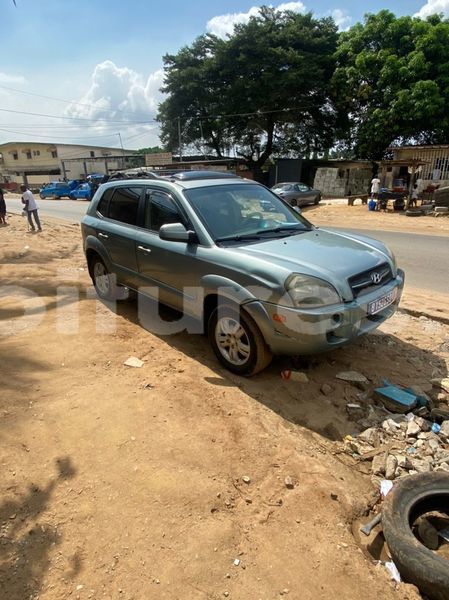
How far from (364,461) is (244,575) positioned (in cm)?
127

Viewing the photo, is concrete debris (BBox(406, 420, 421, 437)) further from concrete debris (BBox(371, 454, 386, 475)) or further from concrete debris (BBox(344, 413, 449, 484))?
concrete debris (BBox(371, 454, 386, 475))

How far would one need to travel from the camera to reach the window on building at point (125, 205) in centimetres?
498

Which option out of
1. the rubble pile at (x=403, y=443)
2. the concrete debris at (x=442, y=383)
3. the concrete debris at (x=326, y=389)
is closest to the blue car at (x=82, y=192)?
the concrete debris at (x=326, y=389)

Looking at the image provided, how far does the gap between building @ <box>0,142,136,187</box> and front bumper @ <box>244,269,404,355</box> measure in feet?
181

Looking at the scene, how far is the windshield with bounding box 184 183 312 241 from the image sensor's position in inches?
160

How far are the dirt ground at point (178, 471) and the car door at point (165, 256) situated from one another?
638 millimetres

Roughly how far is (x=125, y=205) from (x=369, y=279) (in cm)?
314

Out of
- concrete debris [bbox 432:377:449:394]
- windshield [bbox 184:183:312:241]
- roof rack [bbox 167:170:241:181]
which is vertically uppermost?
roof rack [bbox 167:170:241:181]

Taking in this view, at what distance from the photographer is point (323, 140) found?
34156 mm

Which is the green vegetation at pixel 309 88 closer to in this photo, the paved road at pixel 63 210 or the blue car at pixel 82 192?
the blue car at pixel 82 192

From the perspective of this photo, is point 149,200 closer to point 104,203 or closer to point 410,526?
point 104,203

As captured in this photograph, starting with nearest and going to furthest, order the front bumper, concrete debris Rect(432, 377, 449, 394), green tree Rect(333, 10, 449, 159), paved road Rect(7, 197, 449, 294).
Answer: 1. the front bumper
2. concrete debris Rect(432, 377, 449, 394)
3. paved road Rect(7, 197, 449, 294)
4. green tree Rect(333, 10, 449, 159)

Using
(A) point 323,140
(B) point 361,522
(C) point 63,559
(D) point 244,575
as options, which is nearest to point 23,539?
(C) point 63,559

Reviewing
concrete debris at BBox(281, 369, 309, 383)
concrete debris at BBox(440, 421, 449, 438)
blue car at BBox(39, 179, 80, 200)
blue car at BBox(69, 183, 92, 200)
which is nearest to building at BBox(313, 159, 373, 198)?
blue car at BBox(69, 183, 92, 200)
